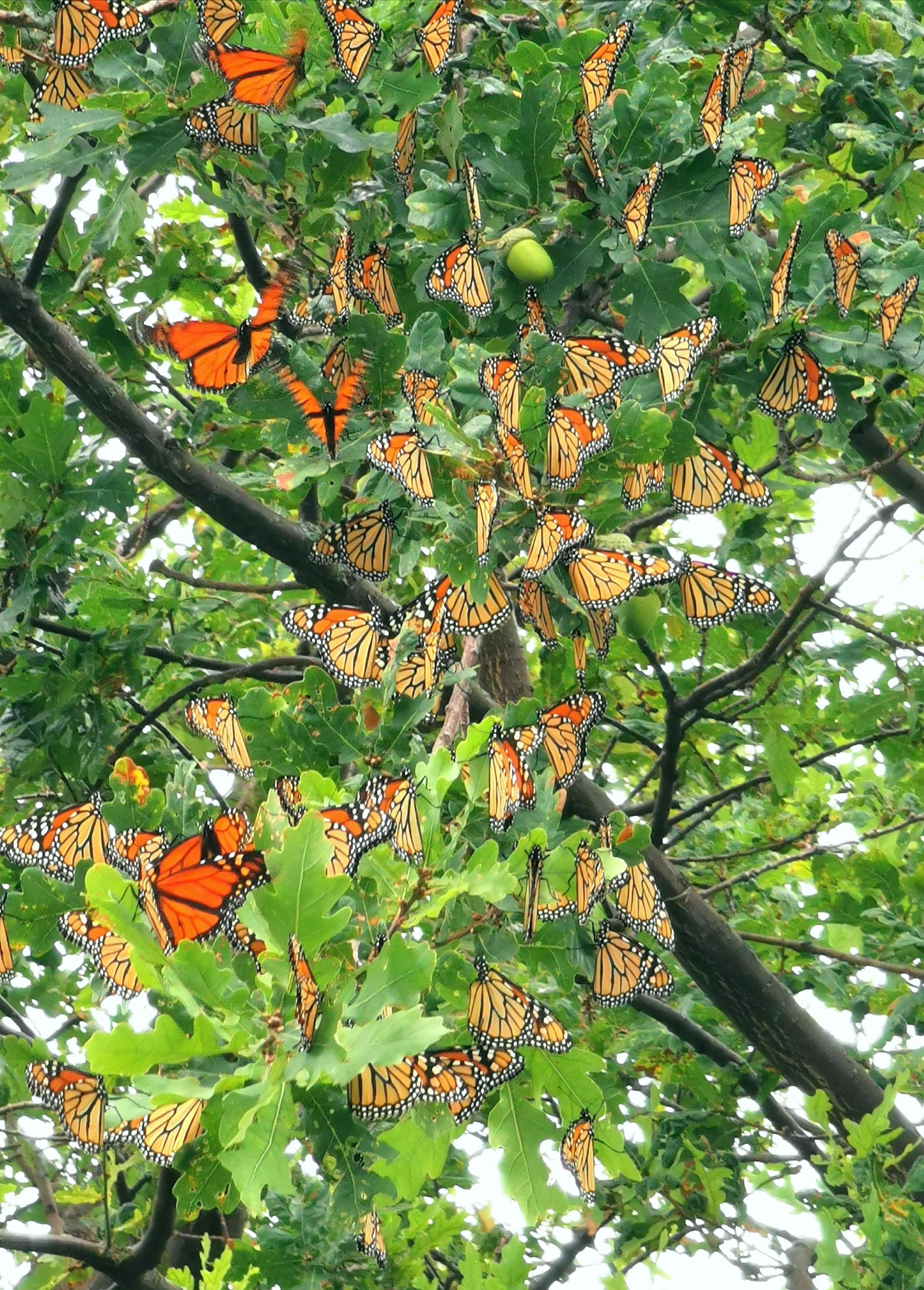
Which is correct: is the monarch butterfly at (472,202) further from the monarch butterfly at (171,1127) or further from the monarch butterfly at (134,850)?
the monarch butterfly at (171,1127)

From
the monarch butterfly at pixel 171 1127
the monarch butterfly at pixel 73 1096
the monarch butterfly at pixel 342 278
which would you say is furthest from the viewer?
the monarch butterfly at pixel 342 278

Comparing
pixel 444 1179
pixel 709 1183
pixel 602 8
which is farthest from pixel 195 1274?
pixel 602 8

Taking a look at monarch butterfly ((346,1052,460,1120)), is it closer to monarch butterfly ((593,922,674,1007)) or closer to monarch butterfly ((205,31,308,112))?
monarch butterfly ((593,922,674,1007))

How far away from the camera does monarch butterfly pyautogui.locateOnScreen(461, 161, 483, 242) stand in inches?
117

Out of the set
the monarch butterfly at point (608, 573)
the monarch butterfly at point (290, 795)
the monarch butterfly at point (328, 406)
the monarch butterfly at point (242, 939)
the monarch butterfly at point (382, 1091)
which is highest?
the monarch butterfly at point (328, 406)

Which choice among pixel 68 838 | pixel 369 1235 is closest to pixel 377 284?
A: pixel 68 838

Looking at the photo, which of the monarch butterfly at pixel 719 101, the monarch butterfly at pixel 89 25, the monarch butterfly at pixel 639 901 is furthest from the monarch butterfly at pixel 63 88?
the monarch butterfly at pixel 639 901

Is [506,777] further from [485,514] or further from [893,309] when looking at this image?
[893,309]

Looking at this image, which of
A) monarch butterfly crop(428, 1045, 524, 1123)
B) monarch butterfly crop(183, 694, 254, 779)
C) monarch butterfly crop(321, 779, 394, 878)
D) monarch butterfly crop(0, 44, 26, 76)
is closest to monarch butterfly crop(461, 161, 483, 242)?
monarch butterfly crop(0, 44, 26, 76)

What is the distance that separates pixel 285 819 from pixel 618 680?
3.02 m

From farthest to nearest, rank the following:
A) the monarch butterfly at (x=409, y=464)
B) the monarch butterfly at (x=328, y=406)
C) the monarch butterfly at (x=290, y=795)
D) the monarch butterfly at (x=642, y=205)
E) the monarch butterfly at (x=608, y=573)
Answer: the monarch butterfly at (x=328, y=406) → the monarch butterfly at (x=642, y=205) → the monarch butterfly at (x=608, y=573) → the monarch butterfly at (x=409, y=464) → the monarch butterfly at (x=290, y=795)

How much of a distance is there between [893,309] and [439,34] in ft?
4.10

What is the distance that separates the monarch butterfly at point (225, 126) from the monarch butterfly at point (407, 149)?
0.38 m

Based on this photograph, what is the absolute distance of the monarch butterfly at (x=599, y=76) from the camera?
9.82 ft
